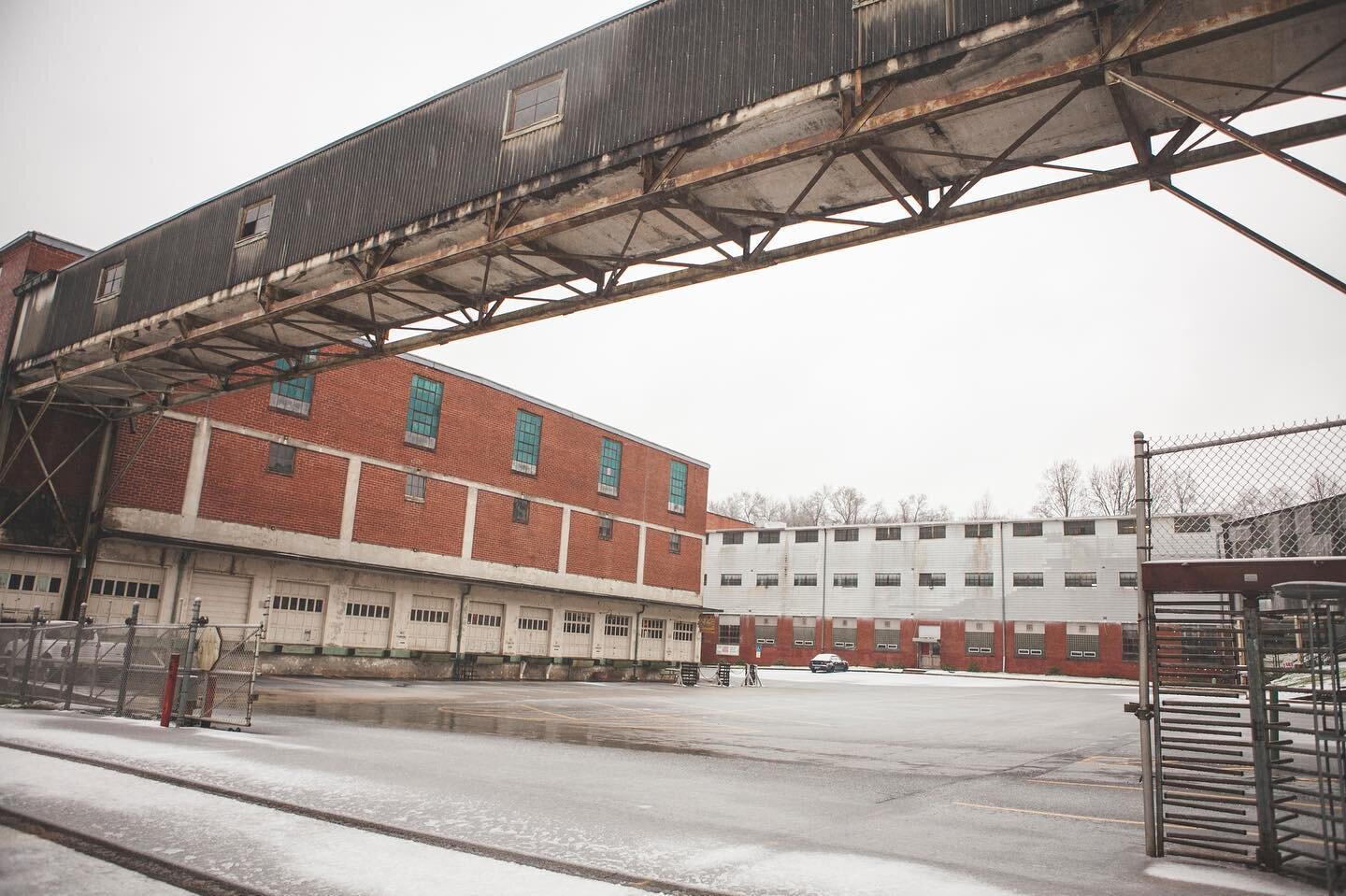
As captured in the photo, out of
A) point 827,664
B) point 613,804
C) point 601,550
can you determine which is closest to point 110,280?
point 613,804

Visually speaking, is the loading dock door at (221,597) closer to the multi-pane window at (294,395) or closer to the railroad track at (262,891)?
the multi-pane window at (294,395)

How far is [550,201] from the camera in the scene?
12.8m

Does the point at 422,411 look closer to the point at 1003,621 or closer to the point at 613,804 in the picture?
the point at 613,804

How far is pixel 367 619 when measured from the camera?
2977 cm

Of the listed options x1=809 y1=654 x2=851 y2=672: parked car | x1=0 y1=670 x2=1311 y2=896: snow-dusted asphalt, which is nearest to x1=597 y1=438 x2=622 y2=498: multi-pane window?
x1=809 y1=654 x2=851 y2=672: parked car

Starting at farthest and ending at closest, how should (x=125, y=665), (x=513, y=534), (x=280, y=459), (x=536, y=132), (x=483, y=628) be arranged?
(x=513, y=534), (x=483, y=628), (x=280, y=459), (x=125, y=665), (x=536, y=132)

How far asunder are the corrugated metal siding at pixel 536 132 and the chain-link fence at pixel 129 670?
707 centimetres

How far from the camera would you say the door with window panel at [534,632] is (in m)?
35.4

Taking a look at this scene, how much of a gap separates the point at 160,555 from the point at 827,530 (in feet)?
159

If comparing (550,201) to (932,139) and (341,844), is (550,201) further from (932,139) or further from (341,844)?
(341,844)

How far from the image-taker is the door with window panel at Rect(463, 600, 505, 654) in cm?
3319

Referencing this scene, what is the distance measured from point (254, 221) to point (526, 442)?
20.0 m

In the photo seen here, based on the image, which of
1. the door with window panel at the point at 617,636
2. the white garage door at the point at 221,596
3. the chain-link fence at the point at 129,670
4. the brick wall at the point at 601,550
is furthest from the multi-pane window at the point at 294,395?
the door with window panel at the point at 617,636

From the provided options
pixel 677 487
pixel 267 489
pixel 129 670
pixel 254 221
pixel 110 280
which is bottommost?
pixel 129 670
